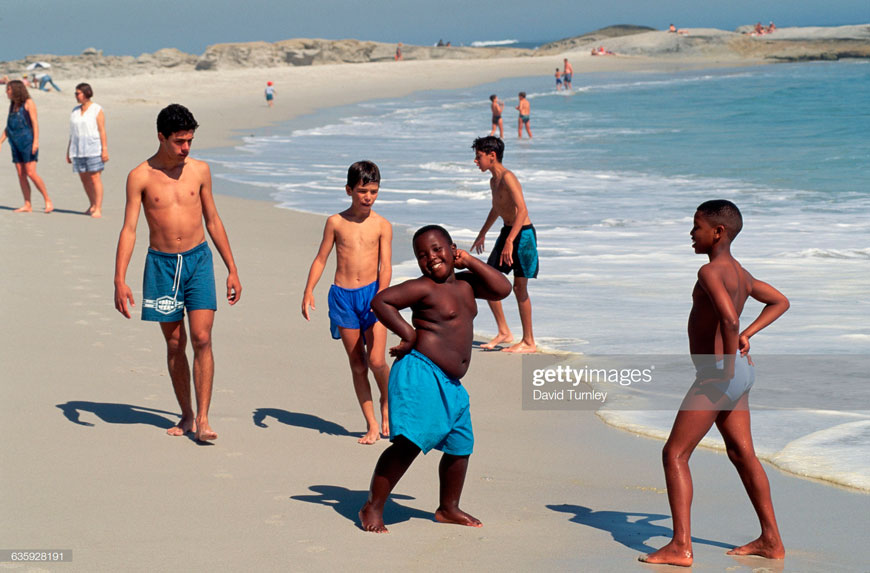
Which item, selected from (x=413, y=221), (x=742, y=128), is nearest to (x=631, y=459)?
(x=413, y=221)

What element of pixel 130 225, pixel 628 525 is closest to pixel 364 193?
pixel 130 225

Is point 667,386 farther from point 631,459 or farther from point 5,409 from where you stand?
point 5,409

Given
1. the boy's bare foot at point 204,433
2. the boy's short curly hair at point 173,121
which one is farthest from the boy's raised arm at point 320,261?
the boy's short curly hair at point 173,121

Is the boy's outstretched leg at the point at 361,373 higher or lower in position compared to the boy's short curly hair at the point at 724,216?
lower

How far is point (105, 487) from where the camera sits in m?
4.46

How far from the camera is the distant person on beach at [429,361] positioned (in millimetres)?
3984

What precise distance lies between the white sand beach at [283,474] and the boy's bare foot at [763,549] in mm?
47

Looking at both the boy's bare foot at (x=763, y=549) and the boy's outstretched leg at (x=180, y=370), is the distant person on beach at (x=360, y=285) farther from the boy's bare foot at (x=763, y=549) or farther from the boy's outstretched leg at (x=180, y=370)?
the boy's bare foot at (x=763, y=549)

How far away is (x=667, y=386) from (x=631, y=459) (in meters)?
1.46

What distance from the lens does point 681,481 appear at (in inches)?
150

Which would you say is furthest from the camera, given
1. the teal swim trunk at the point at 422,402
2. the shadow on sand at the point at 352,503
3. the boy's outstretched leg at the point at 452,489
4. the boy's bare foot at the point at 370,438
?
the boy's bare foot at the point at 370,438

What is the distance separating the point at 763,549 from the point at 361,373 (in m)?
2.37

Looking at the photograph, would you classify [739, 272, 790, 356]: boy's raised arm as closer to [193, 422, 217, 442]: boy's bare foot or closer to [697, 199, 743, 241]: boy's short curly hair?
[697, 199, 743, 241]: boy's short curly hair

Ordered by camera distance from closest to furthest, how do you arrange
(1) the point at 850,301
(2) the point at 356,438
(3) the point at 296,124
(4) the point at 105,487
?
(4) the point at 105,487 → (2) the point at 356,438 → (1) the point at 850,301 → (3) the point at 296,124
